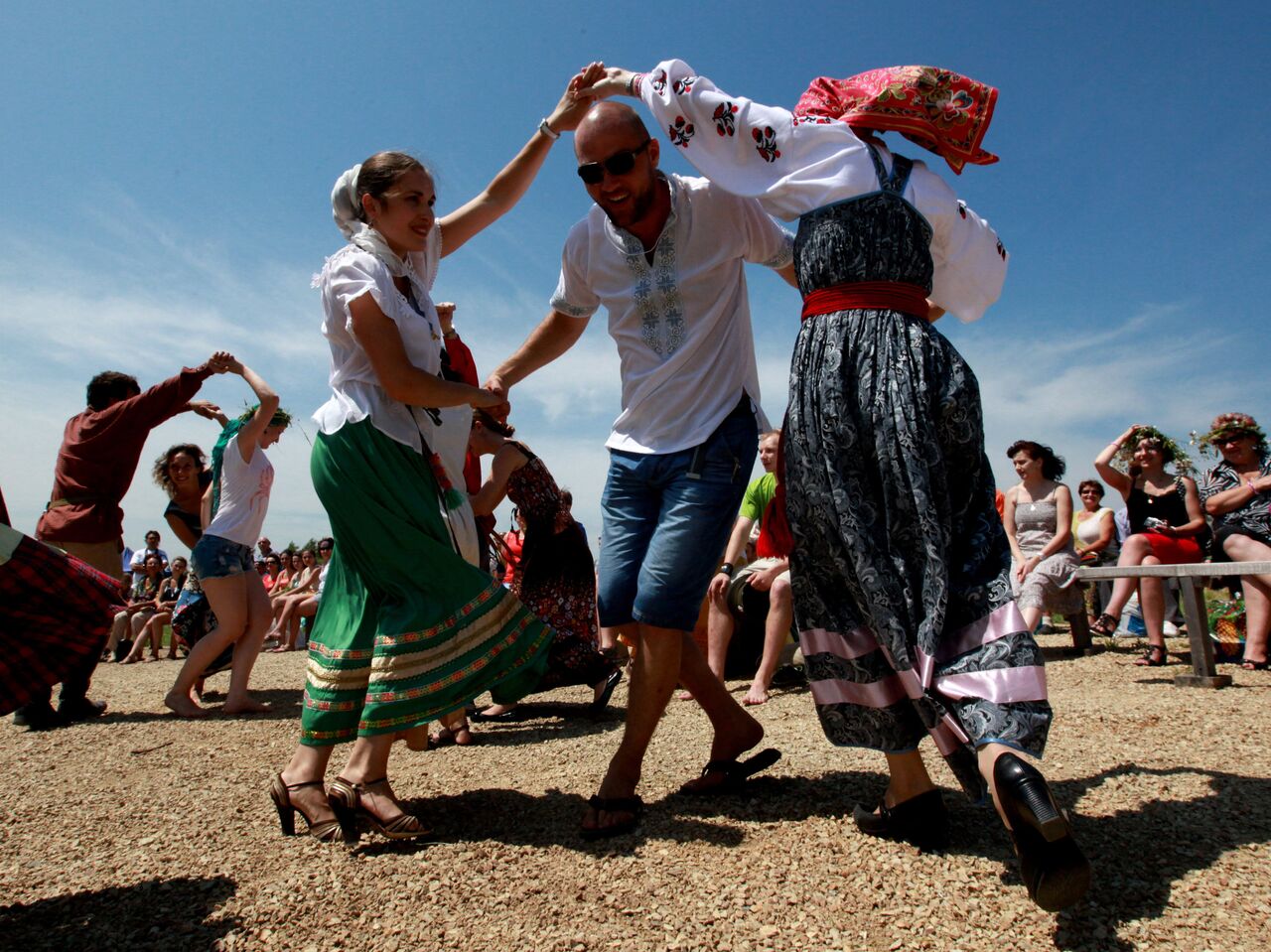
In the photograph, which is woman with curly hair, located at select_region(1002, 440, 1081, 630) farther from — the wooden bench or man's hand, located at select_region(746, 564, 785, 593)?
man's hand, located at select_region(746, 564, 785, 593)

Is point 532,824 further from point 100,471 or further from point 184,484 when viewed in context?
point 184,484

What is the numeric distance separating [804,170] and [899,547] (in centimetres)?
111

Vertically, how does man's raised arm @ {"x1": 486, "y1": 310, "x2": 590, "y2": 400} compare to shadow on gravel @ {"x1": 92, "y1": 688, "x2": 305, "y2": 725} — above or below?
above

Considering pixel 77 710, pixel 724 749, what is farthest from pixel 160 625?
pixel 724 749

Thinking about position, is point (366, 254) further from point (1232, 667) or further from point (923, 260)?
point (1232, 667)

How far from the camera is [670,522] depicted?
272 cm

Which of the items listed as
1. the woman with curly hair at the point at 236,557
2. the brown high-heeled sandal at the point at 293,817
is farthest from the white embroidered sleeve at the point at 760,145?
the woman with curly hair at the point at 236,557

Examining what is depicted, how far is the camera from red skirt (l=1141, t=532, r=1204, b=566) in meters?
6.67

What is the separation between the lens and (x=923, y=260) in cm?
240

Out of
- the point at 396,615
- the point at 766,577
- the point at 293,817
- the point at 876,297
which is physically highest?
the point at 876,297

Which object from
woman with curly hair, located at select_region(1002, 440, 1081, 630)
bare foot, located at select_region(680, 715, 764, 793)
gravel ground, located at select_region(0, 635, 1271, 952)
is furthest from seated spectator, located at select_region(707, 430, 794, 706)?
woman with curly hair, located at select_region(1002, 440, 1081, 630)

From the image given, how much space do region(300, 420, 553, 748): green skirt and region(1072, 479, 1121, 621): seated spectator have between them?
7.08m

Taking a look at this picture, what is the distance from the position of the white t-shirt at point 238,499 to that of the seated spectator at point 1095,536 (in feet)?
23.4

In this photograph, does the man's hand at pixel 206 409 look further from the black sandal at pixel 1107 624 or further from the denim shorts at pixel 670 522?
the black sandal at pixel 1107 624
